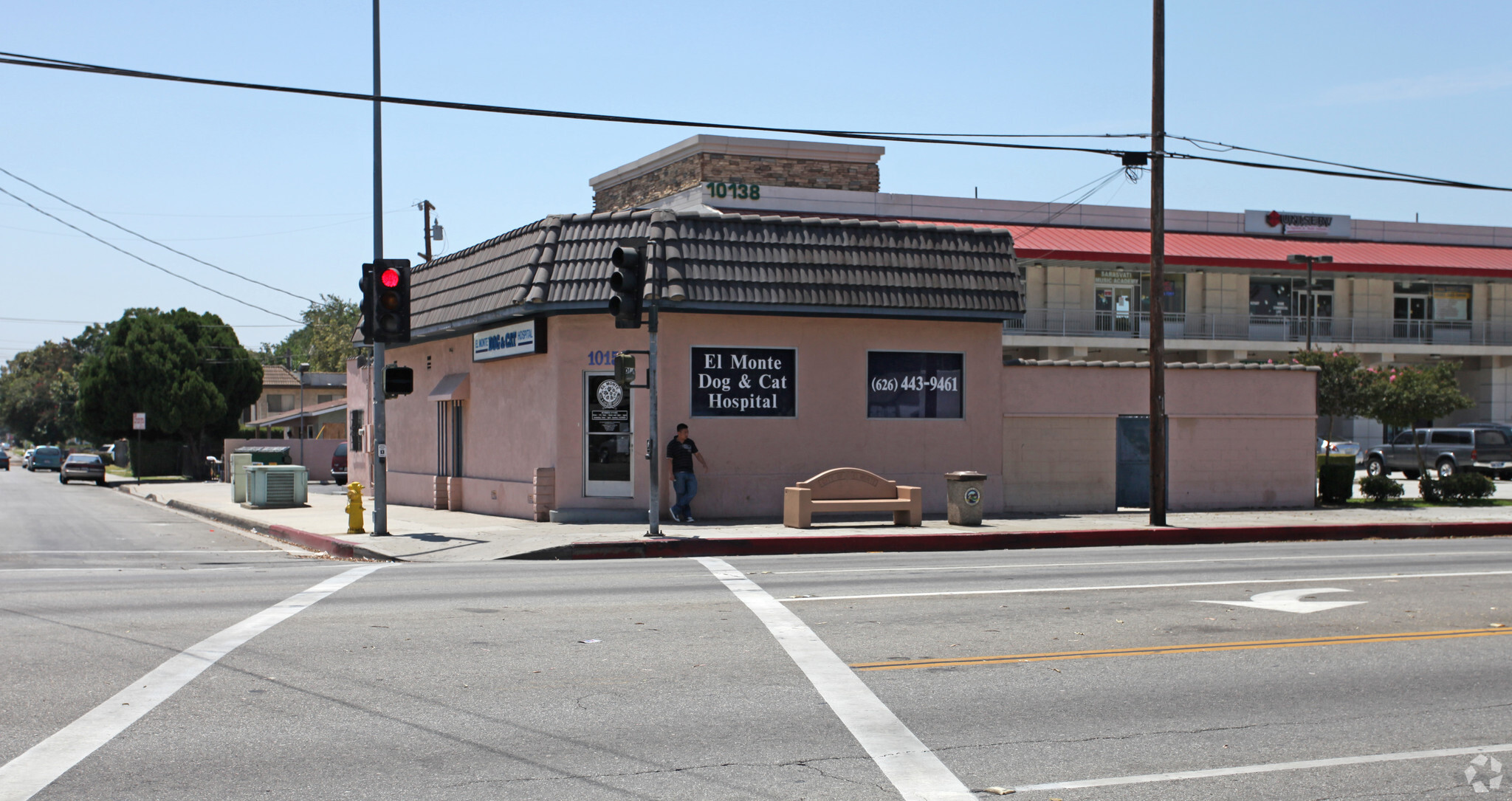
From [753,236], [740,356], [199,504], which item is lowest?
[199,504]

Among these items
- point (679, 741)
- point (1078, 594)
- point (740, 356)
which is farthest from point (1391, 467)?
point (679, 741)

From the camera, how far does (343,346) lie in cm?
9419

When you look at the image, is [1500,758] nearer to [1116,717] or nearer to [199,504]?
[1116,717]

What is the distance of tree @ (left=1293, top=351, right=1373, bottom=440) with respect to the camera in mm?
34938

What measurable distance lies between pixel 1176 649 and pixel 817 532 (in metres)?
9.89

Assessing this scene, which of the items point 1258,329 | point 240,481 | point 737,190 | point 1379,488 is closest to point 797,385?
point 1379,488

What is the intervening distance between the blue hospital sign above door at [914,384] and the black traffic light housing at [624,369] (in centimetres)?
566

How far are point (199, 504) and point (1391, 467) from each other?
37.0 meters

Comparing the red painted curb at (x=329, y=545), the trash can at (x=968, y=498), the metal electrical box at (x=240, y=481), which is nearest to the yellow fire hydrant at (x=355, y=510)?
the red painted curb at (x=329, y=545)

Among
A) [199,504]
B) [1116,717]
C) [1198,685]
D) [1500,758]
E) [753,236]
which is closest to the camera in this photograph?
[1500,758]

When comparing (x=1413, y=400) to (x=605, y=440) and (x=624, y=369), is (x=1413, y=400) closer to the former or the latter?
(x=605, y=440)

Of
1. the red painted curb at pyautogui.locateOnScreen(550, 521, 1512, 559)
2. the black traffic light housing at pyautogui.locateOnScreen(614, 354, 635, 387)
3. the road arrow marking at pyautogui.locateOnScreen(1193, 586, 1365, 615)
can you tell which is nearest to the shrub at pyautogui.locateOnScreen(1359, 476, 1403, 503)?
the red painted curb at pyautogui.locateOnScreen(550, 521, 1512, 559)

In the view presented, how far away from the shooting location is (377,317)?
693 inches

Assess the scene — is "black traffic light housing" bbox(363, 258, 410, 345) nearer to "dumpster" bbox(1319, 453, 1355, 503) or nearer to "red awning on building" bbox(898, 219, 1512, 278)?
"dumpster" bbox(1319, 453, 1355, 503)
